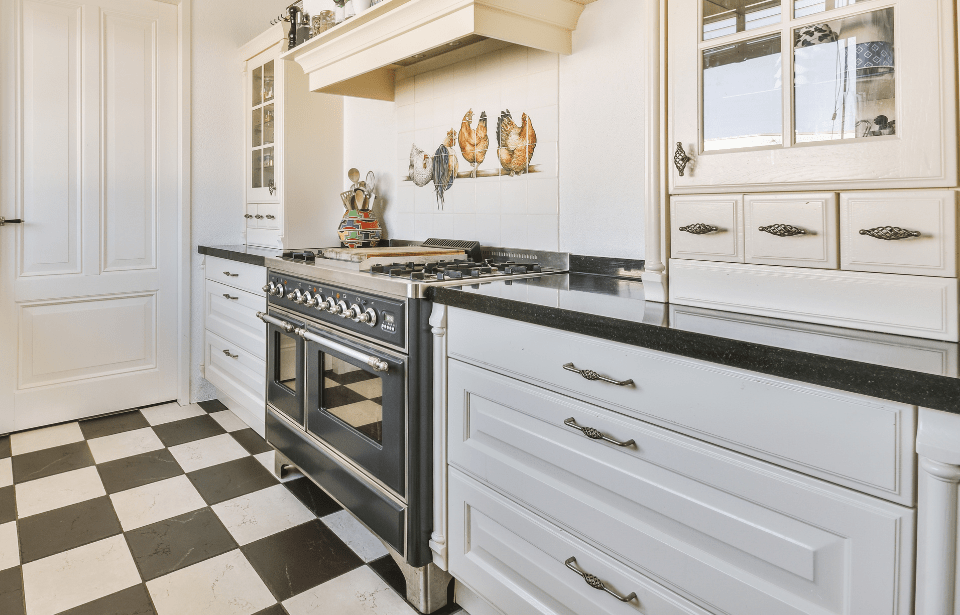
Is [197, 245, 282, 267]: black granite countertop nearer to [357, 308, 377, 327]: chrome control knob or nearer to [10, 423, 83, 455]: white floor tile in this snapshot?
[357, 308, 377, 327]: chrome control knob

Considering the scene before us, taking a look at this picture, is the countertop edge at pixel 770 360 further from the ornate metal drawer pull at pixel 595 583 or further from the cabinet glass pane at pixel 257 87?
the cabinet glass pane at pixel 257 87

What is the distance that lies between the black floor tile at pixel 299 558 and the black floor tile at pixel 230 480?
0.38 metres

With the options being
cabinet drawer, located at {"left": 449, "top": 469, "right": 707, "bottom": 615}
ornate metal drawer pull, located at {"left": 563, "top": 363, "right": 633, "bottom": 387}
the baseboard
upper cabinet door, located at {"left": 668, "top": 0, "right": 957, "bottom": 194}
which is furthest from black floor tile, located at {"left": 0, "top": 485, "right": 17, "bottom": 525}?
upper cabinet door, located at {"left": 668, "top": 0, "right": 957, "bottom": 194}

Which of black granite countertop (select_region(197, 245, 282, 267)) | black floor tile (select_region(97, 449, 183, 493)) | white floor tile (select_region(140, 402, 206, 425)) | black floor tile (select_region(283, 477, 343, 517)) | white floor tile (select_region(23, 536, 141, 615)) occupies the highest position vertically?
black granite countertop (select_region(197, 245, 282, 267))

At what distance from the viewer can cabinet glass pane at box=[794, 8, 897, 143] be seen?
98 centimetres

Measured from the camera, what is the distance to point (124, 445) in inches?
106

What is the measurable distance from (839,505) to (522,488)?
66 centimetres

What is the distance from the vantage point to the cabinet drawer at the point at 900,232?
93 cm

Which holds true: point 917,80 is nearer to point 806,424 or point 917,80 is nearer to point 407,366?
point 806,424

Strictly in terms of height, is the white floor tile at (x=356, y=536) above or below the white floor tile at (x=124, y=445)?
below

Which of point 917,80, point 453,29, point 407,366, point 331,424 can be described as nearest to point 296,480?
point 331,424

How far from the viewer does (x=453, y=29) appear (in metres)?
1.73

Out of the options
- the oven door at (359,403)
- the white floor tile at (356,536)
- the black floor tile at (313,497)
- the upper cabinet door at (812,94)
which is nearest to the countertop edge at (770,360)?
the upper cabinet door at (812,94)

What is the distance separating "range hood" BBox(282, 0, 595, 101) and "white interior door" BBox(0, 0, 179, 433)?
1.07 meters
